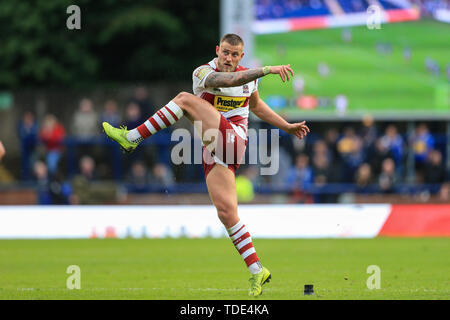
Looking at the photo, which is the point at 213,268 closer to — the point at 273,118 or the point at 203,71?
the point at 273,118

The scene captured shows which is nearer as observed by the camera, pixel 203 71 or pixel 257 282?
pixel 257 282

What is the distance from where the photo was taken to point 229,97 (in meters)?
9.59

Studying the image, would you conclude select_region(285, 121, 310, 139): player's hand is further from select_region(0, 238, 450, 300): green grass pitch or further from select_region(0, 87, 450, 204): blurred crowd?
select_region(0, 87, 450, 204): blurred crowd

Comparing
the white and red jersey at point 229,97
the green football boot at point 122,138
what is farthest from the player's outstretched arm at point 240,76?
the green football boot at point 122,138

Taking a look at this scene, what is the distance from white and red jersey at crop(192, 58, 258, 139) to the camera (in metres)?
9.52

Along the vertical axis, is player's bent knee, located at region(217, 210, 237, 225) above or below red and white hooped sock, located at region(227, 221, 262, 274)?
above

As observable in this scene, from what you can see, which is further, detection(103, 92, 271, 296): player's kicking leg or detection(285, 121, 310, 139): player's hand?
detection(285, 121, 310, 139): player's hand

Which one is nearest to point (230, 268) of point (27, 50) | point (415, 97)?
point (415, 97)

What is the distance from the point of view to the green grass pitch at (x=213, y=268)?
31.8ft

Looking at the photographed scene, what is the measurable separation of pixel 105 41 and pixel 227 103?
79.1 ft

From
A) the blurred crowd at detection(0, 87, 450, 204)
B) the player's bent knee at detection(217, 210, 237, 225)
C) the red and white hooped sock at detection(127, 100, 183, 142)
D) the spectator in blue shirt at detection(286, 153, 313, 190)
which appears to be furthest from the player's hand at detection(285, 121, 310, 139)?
the spectator in blue shirt at detection(286, 153, 313, 190)

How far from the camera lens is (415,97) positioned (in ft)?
76.7

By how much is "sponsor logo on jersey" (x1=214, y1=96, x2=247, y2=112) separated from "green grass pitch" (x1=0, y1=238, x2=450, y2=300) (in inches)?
72.5

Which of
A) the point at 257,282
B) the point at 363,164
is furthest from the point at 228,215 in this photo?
the point at 363,164
